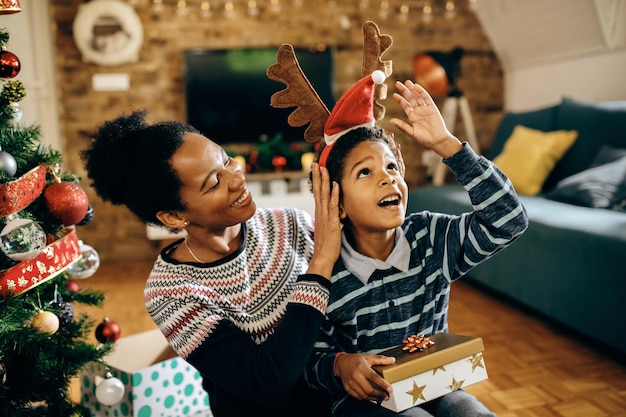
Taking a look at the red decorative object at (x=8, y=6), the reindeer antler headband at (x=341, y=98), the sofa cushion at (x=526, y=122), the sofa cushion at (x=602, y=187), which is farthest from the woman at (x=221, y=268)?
the sofa cushion at (x=526, y=122)

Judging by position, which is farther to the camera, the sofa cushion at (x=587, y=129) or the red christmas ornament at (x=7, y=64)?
the sofa cushion at (x=587, y=129)

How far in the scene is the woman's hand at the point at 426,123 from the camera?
106 centimetres

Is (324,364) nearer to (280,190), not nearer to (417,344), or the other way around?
(417,344)

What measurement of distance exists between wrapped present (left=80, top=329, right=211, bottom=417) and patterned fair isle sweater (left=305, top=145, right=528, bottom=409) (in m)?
0.74

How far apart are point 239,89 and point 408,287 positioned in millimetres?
3412

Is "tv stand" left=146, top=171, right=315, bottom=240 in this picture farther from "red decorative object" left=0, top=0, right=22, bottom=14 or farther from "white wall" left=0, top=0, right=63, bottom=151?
"red decorative object" left=0, top=0, right=22, bottom=14

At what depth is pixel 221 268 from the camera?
1.16 meters

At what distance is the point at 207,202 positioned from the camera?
44.6 inches

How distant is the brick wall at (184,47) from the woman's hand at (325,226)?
3389 mm

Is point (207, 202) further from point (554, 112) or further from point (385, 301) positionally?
point (554, 112)

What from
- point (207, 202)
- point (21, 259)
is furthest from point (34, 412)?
point (207, 202)

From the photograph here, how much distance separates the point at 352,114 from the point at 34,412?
105 cm

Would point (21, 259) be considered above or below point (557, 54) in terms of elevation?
below

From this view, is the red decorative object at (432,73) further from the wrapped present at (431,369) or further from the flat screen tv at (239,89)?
the wrapped present at (431,369)
